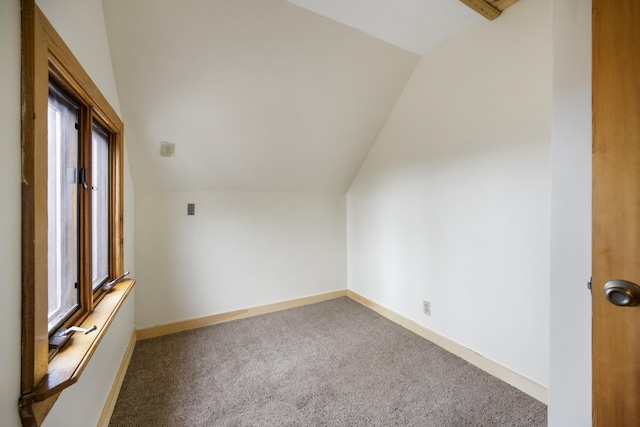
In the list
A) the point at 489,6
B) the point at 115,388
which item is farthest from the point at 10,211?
the point at 489,6

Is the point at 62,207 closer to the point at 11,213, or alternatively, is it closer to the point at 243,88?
the point at 11,213

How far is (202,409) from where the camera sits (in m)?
1.59

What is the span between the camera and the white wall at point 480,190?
1609 mm

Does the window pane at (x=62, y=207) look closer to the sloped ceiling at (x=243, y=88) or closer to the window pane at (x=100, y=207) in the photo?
the window pane at (x=100, y=207)

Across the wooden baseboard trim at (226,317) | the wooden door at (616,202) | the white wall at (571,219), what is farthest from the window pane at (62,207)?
the white wall at (571,219)

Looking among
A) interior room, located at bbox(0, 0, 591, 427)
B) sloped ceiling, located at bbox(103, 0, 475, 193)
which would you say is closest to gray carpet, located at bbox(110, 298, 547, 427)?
interior room, located at bbox(0, 0, 591, 427)

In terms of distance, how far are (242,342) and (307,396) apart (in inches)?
35.8

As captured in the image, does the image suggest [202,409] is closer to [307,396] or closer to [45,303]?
[307,396]

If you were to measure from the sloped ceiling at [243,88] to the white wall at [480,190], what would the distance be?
1.33 feet

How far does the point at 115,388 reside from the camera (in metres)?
1.67

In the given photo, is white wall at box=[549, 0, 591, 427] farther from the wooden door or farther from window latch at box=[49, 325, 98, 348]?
window latch at box=[49, 325, 98, 348]

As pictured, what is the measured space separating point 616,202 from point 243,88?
212 centimetres

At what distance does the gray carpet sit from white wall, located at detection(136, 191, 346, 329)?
1.23 feet

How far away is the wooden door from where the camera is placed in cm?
69
